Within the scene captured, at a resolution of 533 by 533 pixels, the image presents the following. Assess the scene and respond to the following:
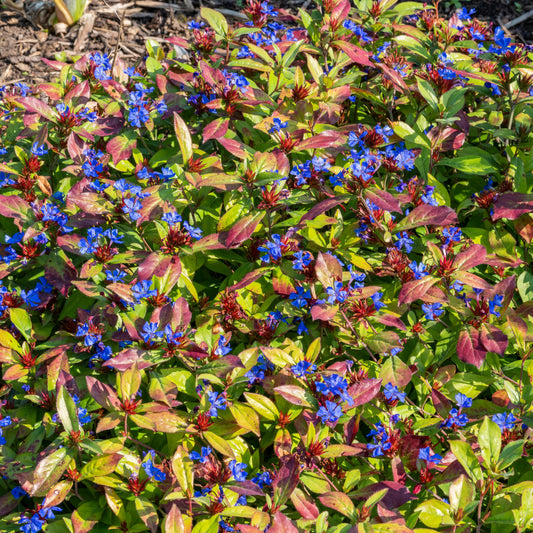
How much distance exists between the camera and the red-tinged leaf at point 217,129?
8.72 ft

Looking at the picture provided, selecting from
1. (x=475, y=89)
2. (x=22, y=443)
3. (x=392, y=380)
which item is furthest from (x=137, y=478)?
(x=475, y=89)

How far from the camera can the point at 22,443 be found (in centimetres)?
229

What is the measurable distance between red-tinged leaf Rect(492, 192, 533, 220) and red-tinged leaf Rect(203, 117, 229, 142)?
4.02 feet

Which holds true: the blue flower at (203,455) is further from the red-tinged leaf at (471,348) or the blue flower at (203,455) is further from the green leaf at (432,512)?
the red-tinged leaf at (471,348)

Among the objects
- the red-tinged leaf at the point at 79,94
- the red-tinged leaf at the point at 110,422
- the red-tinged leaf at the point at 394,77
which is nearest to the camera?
the red-tinged leaf at the point at 110,422

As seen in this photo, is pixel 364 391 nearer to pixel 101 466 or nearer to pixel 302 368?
pixel 302 368

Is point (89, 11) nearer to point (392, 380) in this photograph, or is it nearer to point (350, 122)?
point (350, 122)

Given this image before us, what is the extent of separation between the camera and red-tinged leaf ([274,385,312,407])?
204 centimetres

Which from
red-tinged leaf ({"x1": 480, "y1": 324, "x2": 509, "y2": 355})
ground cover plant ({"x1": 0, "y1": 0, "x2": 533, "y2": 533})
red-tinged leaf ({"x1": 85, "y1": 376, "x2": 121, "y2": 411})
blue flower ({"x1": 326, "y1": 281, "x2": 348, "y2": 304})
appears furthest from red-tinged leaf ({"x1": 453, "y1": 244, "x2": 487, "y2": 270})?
red-tinged leaf ({"x1": 85, "y1": 376, "x2": 121, "y2": 411})

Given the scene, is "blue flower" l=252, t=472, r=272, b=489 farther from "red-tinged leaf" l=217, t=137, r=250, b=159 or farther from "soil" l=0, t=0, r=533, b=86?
"soil" l=0, t=0, r=533, b=86

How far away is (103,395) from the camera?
6.95 feet

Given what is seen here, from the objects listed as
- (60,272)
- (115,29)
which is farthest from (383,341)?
(115,29)

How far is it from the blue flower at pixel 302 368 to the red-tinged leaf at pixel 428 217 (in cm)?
69

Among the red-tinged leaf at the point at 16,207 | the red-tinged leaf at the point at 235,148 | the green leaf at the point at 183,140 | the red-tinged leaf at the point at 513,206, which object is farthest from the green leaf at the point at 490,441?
the red-tinged leaf at the point at 16,207
